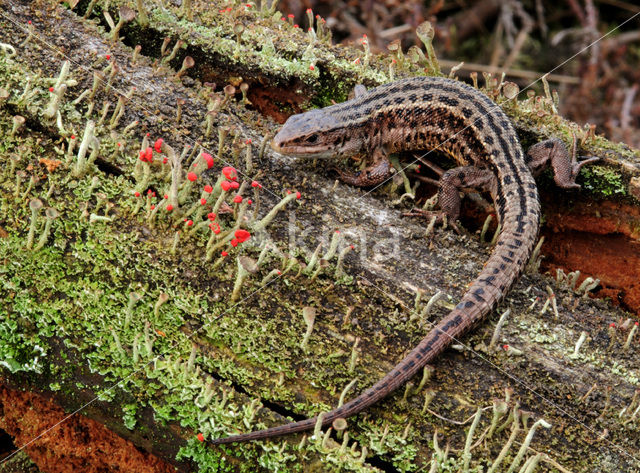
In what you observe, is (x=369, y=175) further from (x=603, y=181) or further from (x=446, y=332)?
(x=603, y=181)

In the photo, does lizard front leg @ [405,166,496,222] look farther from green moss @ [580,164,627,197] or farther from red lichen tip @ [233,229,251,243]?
red lichen tip @ [233,229,251,243]

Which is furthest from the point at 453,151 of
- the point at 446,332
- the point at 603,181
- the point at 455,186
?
the point at 446,332

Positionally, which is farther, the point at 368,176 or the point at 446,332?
the point at 368,176

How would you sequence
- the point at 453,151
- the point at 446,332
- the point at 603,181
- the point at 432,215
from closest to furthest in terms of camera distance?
the point at 446,332 < the point at 432,215 < the point at 603,181 < the point at 453,151

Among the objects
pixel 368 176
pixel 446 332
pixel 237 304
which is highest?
pixel 368 176

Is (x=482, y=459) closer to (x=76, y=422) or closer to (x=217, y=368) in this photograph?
(x=217, y=368)

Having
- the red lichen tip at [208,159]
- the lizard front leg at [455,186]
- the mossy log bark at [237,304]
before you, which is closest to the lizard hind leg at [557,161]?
the mossy log bark at [237,304]

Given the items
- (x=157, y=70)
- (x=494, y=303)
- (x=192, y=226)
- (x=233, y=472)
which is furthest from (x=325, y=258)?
(x=157, y=70)

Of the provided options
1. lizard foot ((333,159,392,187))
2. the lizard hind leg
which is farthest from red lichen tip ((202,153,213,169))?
the lizard hind leg
